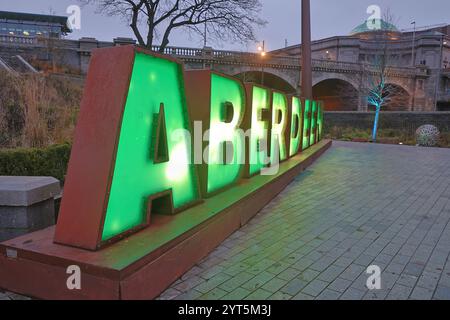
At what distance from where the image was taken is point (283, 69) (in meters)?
38.1

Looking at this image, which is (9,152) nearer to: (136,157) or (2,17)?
(136,157)

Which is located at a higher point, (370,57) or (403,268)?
(370,57)

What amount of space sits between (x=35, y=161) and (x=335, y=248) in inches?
172

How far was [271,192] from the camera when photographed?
6.08 meters

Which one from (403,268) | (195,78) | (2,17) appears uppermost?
(2,17)

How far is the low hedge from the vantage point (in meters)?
4.71

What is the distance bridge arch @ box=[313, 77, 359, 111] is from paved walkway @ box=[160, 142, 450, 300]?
35.8 metres

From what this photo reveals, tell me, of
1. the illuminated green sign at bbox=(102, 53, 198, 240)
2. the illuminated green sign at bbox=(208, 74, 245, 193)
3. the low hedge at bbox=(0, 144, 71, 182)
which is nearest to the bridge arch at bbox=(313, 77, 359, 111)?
the illuminated green sign at bbox=(208, 74, 245, 193)

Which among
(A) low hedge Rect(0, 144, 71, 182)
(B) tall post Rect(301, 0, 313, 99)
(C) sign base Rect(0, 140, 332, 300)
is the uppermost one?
(B) tall post Rect(301, 0, 313, 99)

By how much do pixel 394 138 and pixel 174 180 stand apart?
19.0m

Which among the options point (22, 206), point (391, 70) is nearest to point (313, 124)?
point (22, 206)

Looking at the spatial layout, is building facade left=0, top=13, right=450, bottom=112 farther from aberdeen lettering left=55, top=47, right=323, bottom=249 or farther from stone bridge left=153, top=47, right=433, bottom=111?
aberdeen lettering left=55, top=47, right=323, bottom=249

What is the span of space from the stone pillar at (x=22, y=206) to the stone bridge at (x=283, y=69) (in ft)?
68.7
